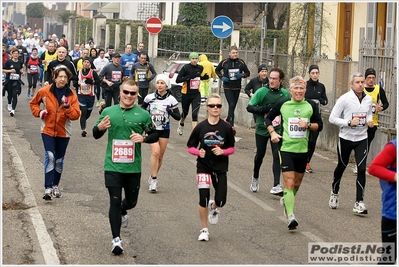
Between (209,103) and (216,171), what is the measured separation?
0.76 m

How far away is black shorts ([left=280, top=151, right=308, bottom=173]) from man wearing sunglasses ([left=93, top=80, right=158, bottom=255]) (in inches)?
76.9

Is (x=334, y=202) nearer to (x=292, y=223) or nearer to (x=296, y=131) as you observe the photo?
(x=296, y=131)

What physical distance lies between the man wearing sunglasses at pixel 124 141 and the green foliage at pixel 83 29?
163 ft

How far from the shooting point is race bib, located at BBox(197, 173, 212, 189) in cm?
980

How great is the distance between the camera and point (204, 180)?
9.85 m

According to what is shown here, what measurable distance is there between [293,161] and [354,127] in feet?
5.26

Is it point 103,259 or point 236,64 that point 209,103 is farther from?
point 236,64

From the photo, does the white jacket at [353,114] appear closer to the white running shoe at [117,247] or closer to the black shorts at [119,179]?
the black shorts at [119,179]

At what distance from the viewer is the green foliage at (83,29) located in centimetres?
5910

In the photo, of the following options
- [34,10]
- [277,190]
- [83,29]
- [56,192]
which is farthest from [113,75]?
[34,10]

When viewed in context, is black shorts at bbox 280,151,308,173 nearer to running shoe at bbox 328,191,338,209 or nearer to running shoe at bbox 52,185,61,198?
running shoe at bbox 328,191,338,209

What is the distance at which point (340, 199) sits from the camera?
42.6ft

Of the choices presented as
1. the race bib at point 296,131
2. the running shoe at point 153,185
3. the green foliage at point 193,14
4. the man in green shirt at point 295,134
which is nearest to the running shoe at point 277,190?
the running shoe at point 153,185

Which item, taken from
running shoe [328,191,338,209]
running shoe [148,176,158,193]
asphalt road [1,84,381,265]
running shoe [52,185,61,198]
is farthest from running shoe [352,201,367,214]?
running shoe [52,185,61,198]
